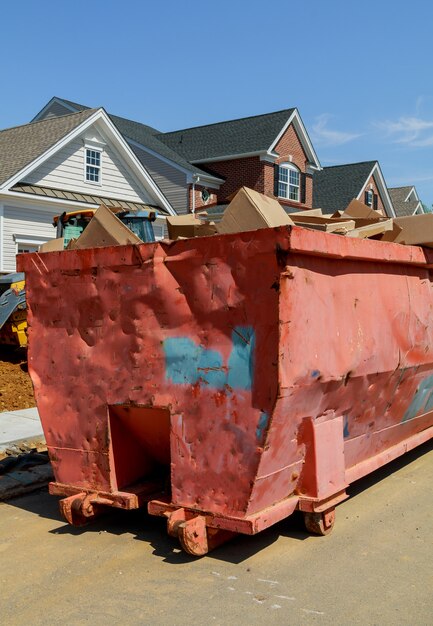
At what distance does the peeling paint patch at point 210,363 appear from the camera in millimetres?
3920

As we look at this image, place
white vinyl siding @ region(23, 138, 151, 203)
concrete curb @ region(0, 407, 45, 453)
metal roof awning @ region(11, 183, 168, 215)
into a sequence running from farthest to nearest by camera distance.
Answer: white vinyl siding @ region(23, 138, 151, 203)
metal roof awning @ region(11, 183, 168, 215)
concrete curb @ region(0, 407, 45, 453)

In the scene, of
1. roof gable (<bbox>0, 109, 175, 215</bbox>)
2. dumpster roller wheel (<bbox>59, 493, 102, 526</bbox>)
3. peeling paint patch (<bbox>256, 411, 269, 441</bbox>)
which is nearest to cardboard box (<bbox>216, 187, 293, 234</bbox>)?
peeling paint patch (<bbox>256, 411, 269, 441</bbox>)

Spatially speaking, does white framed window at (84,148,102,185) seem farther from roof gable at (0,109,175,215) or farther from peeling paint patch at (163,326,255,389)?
peeling paint patch at (163,326,255,389)

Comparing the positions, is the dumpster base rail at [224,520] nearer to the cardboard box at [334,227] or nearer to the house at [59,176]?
the cardboard box at [334,227]

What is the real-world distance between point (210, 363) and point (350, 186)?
32.1 meters

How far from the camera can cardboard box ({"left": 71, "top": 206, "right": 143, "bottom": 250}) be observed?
15.1ft

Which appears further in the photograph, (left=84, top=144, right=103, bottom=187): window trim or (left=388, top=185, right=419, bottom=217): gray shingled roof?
(left=388, top=185, right=419, bottom=217): gray shingled roof

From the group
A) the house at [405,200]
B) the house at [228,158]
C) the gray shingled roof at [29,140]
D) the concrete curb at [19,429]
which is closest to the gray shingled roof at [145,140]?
the house at [228,158]

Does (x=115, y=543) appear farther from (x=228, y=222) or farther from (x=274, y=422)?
(x=228, y=222)

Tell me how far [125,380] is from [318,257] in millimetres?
1427

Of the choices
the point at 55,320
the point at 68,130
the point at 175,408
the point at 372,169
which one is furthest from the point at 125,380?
the point at 372,169

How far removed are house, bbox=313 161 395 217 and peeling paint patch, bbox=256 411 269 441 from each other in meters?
29.8

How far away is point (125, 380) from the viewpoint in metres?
4.39

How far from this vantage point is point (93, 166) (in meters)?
20.7
